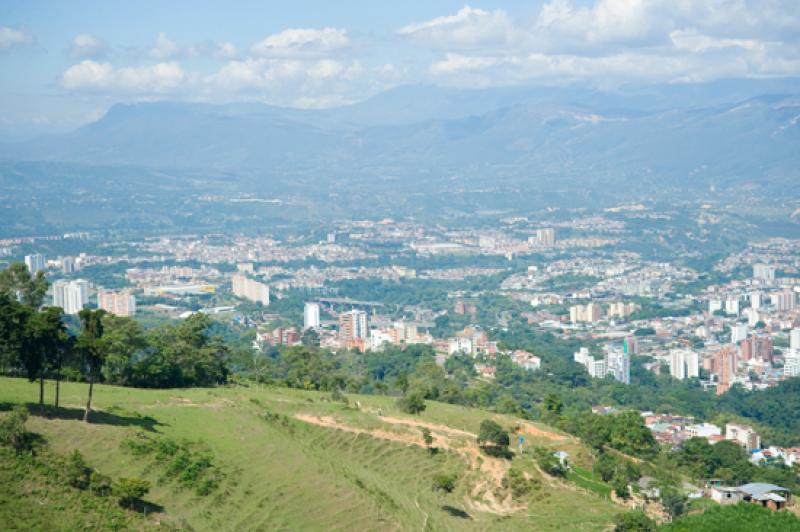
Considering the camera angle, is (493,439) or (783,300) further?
(783,300)

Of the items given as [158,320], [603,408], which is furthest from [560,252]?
[603,408]

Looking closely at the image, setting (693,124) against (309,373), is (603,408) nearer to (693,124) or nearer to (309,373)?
(309,373)

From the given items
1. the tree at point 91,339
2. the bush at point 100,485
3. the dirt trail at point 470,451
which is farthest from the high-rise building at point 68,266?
the bush at point 100,485

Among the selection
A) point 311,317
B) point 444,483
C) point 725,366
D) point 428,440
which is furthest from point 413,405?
point 311,317

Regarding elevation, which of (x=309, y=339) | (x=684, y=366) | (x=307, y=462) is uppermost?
(x=307, y=462)

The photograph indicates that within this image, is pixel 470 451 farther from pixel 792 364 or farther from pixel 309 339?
pixel 792 364

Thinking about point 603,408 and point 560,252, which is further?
point 560,252
